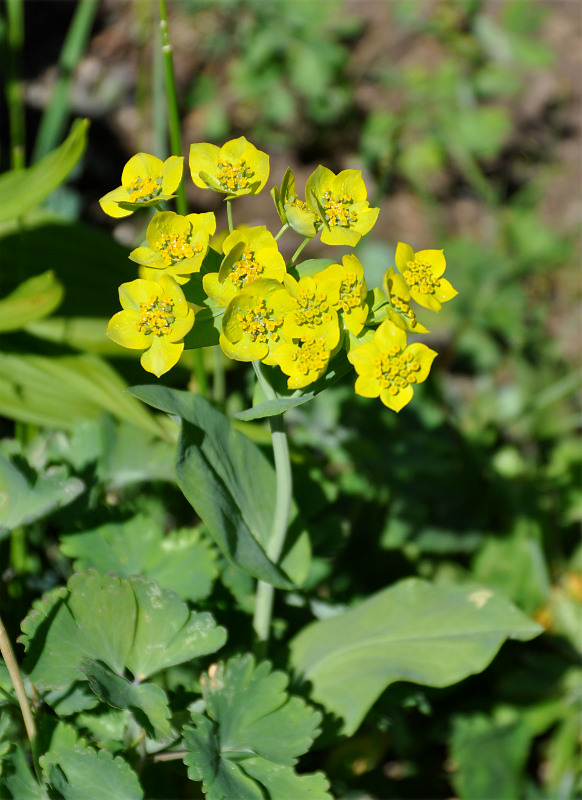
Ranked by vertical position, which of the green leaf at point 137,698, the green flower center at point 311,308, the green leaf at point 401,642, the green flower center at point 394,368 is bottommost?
the green leaf at point 401,642

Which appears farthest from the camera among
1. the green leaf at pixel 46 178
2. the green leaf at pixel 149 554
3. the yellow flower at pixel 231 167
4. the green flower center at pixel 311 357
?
the green leaf at pixel 46 178

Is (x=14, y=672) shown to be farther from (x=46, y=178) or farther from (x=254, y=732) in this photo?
(x=46, y=178)

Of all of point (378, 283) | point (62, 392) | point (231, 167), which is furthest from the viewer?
point (378, 283)

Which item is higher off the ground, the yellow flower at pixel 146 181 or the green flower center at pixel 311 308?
the yellow flower at pixel 146 181

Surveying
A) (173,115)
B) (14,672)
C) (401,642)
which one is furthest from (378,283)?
(14,672)

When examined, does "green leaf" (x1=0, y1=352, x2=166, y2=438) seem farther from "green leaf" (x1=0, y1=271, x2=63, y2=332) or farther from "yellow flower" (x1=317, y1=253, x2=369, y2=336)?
"yellow flower" (x1=317, y1=253, x2=369, y2=336)

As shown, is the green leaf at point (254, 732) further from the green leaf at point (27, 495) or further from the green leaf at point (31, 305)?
the green leaf at point (31, 305)

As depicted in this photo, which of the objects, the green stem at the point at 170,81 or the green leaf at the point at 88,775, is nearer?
the green leaf at the point at 88,775

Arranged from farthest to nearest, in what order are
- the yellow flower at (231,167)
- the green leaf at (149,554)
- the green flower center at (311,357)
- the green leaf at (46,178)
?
the green leaf at (46,178)
the green leaf at (149,554)
the yellow flower at (231,167)
the green flower center at (311,357)

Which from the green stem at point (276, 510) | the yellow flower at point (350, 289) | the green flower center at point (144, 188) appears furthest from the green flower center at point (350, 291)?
the green flower center at point (144, 188)
